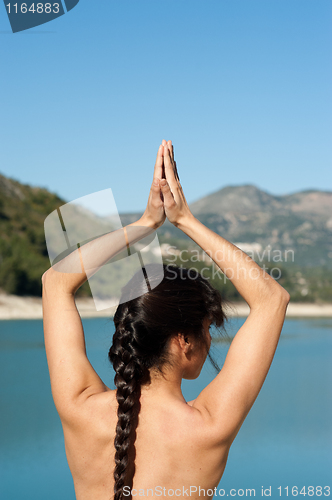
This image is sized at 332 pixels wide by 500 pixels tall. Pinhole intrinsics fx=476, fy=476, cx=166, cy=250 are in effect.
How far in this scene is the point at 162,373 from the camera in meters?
0.78

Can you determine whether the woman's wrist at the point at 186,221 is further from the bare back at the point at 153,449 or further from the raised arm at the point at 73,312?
the bare back at the point at 153,449

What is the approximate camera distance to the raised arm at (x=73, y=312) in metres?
0.79

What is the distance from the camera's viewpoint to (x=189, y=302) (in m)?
0.83

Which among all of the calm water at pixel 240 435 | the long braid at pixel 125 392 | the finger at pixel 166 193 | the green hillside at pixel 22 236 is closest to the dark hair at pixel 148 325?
the long braid at pixel 125 392

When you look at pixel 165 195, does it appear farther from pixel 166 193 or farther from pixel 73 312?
pixel 73 312

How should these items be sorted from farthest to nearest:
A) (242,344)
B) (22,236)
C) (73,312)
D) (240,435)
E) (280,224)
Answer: (280,224)
(22,236)
(240,435)
(73,312)
(242,344)

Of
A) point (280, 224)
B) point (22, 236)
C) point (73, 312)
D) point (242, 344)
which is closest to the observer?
point (242, 344)

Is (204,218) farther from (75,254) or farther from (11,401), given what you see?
(75,254)

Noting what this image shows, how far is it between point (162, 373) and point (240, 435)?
6.29 metres

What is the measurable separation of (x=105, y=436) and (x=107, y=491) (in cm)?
9

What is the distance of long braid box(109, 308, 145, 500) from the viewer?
73cm

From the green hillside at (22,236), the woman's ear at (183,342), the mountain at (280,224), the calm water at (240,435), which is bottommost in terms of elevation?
the mountain at (280,224)

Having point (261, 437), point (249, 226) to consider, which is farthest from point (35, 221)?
point (249, 226)

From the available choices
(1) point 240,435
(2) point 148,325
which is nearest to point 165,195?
(2) point 148,325
